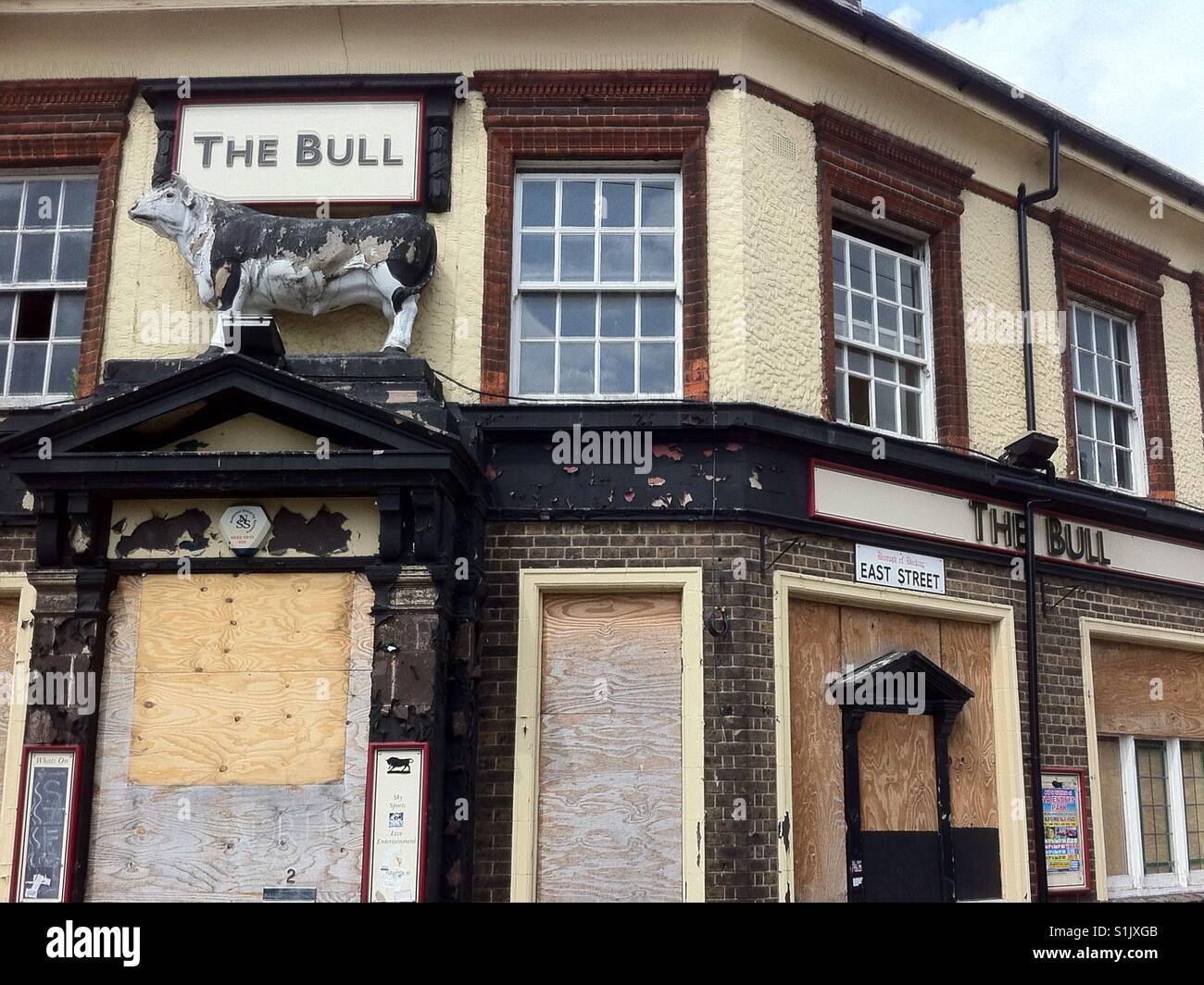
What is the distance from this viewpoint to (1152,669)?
11.5m

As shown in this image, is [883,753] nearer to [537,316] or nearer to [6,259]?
[537,316]

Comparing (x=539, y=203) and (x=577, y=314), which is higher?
(x=539, y=203)

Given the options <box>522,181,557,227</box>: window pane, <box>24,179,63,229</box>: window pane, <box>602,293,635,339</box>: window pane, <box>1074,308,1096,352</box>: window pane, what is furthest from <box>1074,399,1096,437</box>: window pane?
<box>24,179,63,229</box>: window pane

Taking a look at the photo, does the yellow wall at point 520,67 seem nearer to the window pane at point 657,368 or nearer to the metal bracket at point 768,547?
the window pane at point 657,368

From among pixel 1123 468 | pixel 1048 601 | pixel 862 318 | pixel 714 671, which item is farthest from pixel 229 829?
pixel 1123 468

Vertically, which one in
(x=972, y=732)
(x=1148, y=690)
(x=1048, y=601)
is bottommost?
(x=972, y=732)

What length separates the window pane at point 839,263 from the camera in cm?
1017

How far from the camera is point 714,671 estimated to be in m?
8.47

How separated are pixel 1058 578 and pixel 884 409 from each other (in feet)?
7.34

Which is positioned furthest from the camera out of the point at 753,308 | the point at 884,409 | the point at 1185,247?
the point at 1185,247

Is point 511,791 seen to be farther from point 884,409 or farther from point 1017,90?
point 1017,90

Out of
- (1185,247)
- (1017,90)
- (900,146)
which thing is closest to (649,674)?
(900,146)

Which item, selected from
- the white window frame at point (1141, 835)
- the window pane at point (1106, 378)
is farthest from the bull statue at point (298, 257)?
the white window frame at point (1141, 835)

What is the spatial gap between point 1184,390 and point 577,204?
6.92 meters
